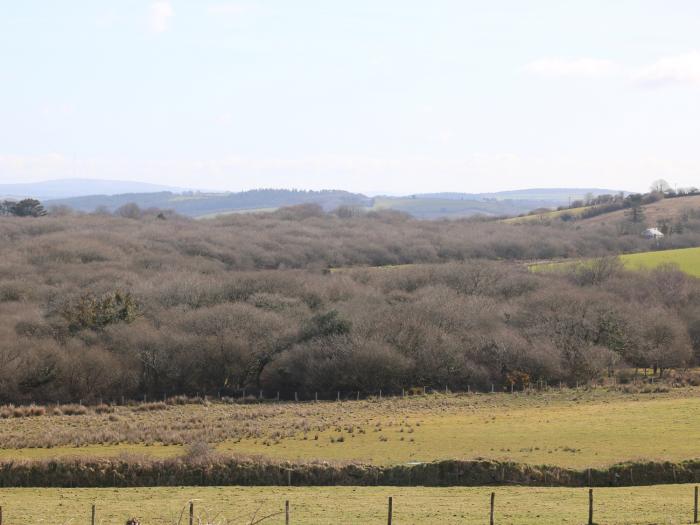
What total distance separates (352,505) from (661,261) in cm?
9340

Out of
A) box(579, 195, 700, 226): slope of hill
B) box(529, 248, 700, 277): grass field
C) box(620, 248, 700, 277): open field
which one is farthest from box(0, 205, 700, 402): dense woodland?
box(579, 195, 700, 226): slope of hill

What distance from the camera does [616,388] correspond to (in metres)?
60.6

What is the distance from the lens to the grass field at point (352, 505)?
25.6 meters

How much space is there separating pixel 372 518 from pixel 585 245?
13146 cm

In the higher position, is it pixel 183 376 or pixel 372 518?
pixel 372 518

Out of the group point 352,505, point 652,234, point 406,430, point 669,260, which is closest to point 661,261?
point 669,260

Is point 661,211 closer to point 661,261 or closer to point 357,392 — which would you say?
point 661,261

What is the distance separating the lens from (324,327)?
2763 inches

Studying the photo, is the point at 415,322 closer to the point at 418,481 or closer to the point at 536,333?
the point at 536,333

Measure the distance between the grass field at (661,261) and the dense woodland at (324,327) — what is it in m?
6.25

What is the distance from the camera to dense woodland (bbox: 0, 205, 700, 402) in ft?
214

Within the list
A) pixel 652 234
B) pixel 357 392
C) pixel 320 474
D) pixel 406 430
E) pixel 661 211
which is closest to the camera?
pixel 320 474

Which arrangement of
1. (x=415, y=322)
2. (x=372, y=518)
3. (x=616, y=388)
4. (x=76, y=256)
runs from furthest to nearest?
(x=76, y=256), (x=415, y=322), (x=616, y=388), (x=372, y=518)

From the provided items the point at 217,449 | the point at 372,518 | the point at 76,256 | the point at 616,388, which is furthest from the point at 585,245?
the point at 372,518
